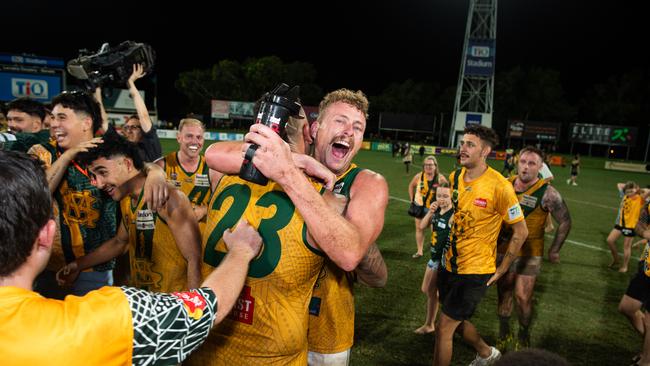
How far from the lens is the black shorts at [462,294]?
4.09 metres

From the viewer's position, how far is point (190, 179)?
219 inches

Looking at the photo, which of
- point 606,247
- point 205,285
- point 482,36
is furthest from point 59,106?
point 482,36

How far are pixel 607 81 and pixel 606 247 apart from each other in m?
68.1

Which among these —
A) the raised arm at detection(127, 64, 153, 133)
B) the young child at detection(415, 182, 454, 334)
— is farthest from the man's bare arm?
the raised arm at detection(127, 64, 153, 133)

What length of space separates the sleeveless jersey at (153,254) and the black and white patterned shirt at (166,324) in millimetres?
1681

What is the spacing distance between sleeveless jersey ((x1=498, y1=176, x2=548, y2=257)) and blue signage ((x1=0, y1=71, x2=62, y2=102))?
17904mm

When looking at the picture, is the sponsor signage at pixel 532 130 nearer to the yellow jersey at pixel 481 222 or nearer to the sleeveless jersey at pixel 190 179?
the yellow jersey at pixel 481 222

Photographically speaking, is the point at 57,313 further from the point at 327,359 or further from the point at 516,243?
the point at 516,243

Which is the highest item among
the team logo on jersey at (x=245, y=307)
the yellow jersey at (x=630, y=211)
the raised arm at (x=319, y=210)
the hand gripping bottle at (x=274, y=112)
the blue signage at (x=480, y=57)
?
the blue signage at (x=480, y=57)

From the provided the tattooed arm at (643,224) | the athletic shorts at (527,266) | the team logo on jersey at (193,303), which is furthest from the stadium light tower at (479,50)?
the team logo on jersey at (193,303)

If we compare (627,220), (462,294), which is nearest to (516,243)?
(462,294)

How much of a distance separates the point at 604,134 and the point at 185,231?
61500mm

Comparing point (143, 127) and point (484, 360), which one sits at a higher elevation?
point (143, 127)

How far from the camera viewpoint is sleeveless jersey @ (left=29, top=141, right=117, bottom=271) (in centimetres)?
366
